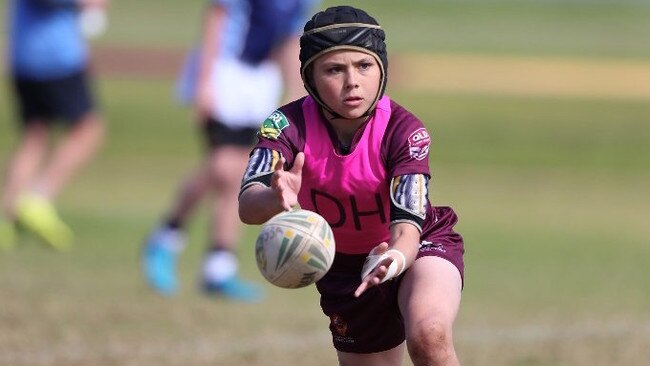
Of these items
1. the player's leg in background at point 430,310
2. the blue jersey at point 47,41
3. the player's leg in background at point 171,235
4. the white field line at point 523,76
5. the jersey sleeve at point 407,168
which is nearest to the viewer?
the player's leg in background at point 430,310

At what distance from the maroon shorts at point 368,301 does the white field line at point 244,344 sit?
220 centimetres

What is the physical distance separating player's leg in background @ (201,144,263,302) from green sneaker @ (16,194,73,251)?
221cm

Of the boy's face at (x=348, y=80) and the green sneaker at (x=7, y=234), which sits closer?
the boy's face at (x=348, y=80)

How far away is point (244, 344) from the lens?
8.31m

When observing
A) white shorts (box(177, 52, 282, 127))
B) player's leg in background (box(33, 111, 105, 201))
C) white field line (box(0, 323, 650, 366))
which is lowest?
white field line (box(0, 323, 650, 366))

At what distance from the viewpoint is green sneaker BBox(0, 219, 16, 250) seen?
39.0ft

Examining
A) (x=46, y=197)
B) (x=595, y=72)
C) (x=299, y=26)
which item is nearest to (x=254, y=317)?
(x=299, y=26)

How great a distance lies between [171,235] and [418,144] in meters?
5.46

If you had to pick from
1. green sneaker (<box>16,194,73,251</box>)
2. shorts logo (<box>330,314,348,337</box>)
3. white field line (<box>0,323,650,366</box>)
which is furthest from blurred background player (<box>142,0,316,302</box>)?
shorts logo (<box>330,314,348,337</box>)

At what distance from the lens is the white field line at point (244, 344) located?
7707mm

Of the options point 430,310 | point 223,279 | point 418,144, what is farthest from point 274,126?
point 223,279

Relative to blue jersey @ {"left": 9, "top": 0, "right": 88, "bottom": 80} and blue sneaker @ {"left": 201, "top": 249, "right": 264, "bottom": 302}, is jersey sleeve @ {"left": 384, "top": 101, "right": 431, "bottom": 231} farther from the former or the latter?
blue jersey @ {"left": 9, "top": 0, "right": 88, "bottom": 80}

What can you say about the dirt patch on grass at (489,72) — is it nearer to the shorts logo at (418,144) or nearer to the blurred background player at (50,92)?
the blurred background player at (50,92)

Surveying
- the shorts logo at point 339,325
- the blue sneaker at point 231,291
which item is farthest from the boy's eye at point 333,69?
the blue sneaker at point 231,291
